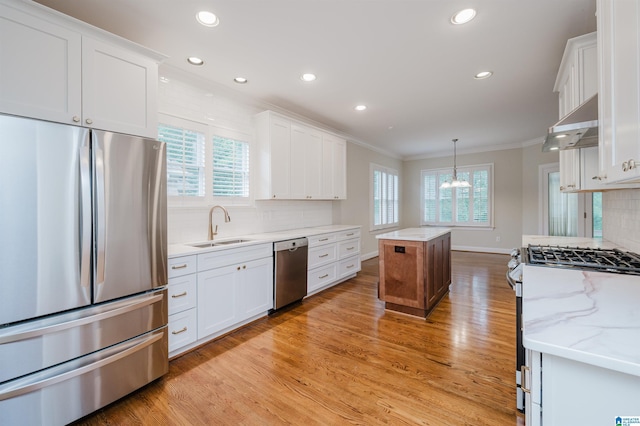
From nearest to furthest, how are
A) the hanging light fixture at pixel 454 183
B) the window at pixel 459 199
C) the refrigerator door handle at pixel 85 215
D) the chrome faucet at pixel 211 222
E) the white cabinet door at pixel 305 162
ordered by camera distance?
the refrigerator door handle at pixel 85 215, the chrome faucet at pixel 211 222, the white cabinet door at pixel 305 162, the hanging light fixture at pixel 454 183, the window at pixel 459 199

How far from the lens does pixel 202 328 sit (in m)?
2.50

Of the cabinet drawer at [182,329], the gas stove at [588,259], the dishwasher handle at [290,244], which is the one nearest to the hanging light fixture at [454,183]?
the dishwasher handle at [290,244]

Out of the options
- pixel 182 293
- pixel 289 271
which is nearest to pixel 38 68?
pixel 182 293

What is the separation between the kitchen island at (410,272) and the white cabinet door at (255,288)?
1.35 meters

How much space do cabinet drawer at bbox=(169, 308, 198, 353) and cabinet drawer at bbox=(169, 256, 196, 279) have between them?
13.5 inches

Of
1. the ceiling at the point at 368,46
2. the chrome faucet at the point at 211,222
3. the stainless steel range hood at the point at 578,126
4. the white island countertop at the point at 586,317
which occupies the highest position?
the ceiling at the point at 368,46

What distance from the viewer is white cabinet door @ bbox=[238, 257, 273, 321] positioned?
289cm

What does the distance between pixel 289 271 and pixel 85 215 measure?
2.17 meters

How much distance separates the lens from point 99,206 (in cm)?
170

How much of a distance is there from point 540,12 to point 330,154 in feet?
10.1

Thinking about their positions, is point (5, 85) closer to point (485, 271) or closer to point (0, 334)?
point (0, 334)

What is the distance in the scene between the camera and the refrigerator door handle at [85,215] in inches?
64.5

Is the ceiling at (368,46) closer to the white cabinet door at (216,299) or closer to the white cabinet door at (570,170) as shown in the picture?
the white cabinet door at (570,170)

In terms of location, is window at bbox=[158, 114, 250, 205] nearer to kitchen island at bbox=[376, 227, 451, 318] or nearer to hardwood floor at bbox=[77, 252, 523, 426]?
hardwood floor at bbox=[77, 252, 523, 426]
